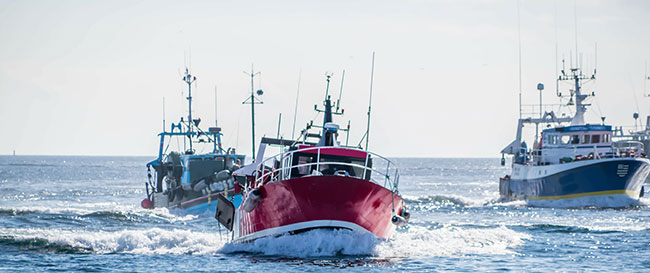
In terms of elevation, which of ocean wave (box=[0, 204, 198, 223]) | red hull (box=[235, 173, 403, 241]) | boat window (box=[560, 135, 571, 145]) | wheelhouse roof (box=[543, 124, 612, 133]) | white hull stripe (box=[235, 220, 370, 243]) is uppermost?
wheelhouse roof (box=[543, 124, 612, 133])

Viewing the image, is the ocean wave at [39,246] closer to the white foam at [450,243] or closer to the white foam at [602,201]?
the white foam at [450,243]

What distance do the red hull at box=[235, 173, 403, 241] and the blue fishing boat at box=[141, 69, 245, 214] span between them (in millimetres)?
19135

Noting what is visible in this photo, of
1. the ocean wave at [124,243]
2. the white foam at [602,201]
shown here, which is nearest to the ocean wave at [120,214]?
the ocean wave at [124,243]

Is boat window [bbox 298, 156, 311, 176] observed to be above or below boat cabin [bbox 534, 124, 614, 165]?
below

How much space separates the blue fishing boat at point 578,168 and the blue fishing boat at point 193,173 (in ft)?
62.5

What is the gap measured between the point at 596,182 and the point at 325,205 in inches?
1295

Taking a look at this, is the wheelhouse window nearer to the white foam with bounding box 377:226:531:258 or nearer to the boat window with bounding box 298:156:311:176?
the boat window with bounding box 298:156:311:176

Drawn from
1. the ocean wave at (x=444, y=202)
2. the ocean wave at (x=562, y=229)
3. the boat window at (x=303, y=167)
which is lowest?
the ocean wave at (x=444, y=202)

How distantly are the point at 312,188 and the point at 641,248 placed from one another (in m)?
12.0

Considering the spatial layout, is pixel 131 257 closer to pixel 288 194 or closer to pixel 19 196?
pixel 288 194

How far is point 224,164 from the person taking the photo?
51.4 metres

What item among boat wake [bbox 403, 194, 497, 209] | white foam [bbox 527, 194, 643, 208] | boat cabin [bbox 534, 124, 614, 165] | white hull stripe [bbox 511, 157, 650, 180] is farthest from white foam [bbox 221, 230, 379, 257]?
boat wake [bbox 403, 194, 497, 209]

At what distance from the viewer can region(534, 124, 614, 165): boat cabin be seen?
56656 mm

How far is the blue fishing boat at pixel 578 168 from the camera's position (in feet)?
174
